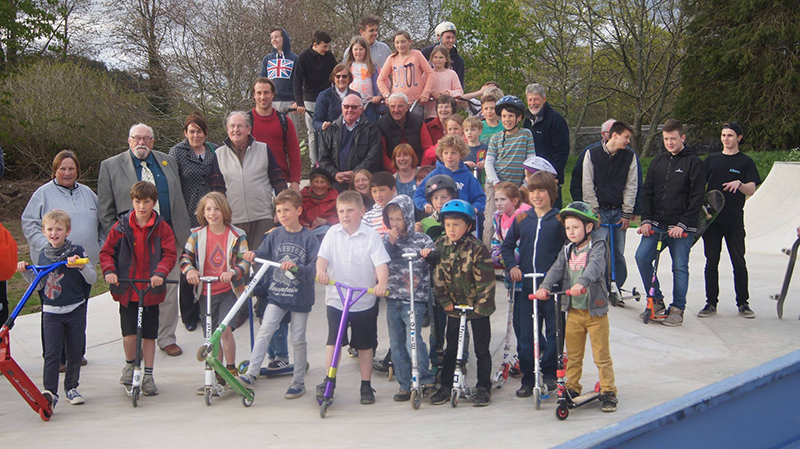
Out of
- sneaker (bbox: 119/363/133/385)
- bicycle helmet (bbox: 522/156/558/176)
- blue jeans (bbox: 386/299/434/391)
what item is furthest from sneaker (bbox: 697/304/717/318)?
sneaker (bbox: 119/363/133/385)

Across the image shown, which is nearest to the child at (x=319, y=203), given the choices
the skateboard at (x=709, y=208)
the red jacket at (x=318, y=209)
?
the red jacket at (x=318, y=209)

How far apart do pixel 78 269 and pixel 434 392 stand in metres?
3.09

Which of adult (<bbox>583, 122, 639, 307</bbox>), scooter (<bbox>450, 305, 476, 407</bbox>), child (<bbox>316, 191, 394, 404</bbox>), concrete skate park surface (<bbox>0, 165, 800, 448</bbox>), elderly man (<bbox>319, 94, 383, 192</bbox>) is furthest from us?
elderly man (<bbox>319, 94, 383, 192</bbox>)

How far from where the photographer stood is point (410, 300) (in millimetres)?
5414

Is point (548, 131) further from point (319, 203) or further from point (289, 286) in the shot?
point (289, 286)

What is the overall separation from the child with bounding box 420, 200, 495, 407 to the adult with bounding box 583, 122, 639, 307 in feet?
8.22

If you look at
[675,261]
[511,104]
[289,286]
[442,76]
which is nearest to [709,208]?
[675,261]

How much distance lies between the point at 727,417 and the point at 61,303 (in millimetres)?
4848

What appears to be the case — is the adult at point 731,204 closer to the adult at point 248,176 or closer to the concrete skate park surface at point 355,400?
the concrete skate park surface at point 355,400

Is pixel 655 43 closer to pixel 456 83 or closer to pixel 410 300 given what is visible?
pixel 456 83

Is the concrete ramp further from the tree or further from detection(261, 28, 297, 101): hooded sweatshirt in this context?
the tree

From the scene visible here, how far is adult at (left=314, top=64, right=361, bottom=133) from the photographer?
837 centimetres

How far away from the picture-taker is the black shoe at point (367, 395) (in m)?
5.39

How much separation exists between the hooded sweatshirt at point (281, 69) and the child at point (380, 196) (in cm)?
402
